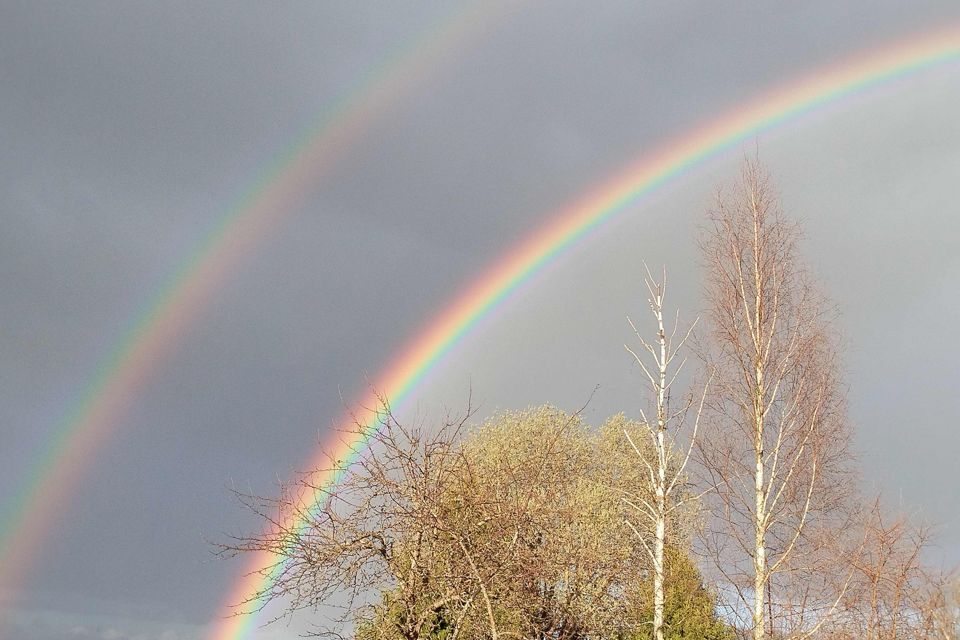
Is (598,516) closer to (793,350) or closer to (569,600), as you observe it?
(793,350)

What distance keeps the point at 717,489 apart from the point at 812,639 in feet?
8.65

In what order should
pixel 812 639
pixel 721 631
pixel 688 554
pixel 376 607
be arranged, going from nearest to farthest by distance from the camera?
pixel 376 607 < pixel 812 639 < pixel 721 631 < pixel 688 554

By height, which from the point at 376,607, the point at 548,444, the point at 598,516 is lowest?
the point at 376,607

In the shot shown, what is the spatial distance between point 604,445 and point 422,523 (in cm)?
2340

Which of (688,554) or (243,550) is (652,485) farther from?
(688,554)

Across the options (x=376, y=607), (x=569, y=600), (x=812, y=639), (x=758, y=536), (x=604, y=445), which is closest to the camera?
(x=376, y=607)

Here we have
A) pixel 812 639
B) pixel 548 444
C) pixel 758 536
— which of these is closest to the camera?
pixel 548 444

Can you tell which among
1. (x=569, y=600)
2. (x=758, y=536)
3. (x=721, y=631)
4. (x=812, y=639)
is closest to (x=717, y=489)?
(x=758, y=536)

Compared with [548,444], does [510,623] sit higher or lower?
lower

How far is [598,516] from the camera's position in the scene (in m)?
25.0

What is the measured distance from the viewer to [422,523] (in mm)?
7496

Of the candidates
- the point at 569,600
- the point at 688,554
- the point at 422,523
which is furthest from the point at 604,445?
the point at 422,523

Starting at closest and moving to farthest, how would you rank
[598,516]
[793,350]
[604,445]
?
[793,350] → [598,516] → [604,445]

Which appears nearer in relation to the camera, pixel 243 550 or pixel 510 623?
pixel 243 550
